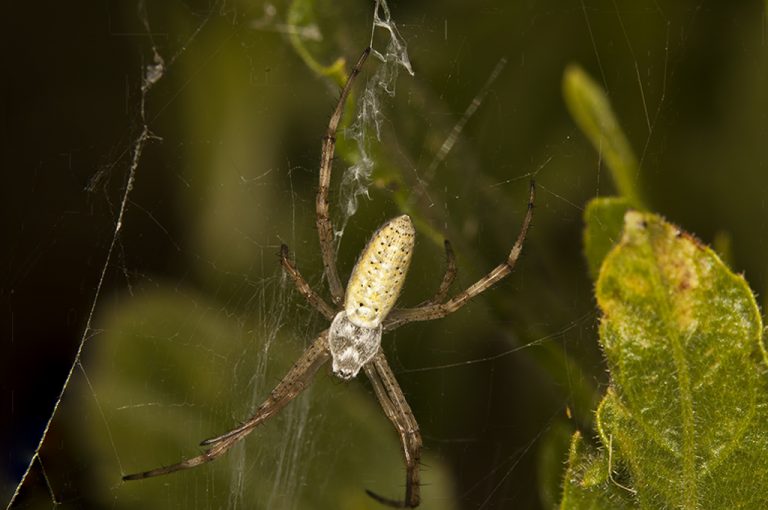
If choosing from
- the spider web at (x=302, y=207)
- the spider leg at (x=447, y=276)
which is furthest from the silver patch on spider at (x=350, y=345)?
the spider leg at (x=447, y=276)

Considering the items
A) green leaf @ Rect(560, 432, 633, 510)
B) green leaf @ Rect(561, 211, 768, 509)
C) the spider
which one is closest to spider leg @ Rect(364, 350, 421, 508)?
the spider

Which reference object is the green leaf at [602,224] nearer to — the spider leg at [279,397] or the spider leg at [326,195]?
the spider leg at [326,195]

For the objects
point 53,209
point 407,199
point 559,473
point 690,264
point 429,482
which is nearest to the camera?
point 690,264

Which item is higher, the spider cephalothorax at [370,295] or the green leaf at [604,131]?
the green leaf at [604,131]

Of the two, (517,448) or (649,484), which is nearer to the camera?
(649,484)

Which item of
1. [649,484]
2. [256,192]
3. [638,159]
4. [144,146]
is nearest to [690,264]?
[649,484]

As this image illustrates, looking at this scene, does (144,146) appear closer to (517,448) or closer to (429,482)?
(429,482)

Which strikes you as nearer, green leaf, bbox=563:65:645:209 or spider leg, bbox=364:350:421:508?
green leaf, bbox=563:65:645:209

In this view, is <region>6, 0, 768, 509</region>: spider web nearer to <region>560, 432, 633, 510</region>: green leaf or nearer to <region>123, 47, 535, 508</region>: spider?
<region>123, 47, 535, 508</region>: spider
